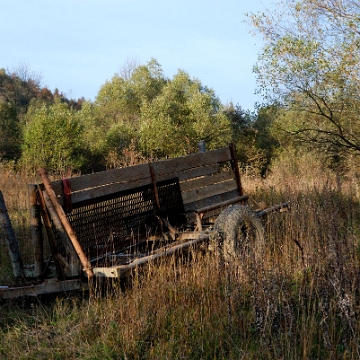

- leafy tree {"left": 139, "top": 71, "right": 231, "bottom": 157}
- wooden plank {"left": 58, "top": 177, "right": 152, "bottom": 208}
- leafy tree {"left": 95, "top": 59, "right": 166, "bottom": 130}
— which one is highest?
leafy tree {"left": 95, "top": 59, "right": 166, "bottom": 130}

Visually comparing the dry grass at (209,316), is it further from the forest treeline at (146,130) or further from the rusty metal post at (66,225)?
the forest treeline at (146,130)

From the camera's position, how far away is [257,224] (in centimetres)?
598

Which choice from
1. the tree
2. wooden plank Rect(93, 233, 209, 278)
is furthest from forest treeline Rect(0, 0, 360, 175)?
A: wooden plank Rect(93, 233, 209, 278)

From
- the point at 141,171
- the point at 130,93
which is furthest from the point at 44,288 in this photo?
the point at 130,93

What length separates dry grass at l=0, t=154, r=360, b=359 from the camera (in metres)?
3.34

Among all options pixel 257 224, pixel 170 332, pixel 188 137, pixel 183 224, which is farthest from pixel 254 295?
pixel 188 137

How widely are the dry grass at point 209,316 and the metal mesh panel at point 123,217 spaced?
0.77 metres

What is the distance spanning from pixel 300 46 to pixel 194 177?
19.9 ft

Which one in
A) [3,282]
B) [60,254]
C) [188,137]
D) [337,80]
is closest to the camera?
[60,254]

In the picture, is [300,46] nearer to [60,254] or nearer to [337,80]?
[337,80]

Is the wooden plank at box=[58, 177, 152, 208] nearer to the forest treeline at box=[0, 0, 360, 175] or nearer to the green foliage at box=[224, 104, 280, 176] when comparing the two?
the forest treeline at box=[0, 0, 360, 175]

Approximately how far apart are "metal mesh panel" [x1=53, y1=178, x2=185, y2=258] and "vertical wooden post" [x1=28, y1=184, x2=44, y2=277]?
0.37 meters

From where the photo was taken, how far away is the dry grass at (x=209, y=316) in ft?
11.0

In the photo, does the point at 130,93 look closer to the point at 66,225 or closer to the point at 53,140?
the point at 53,140
